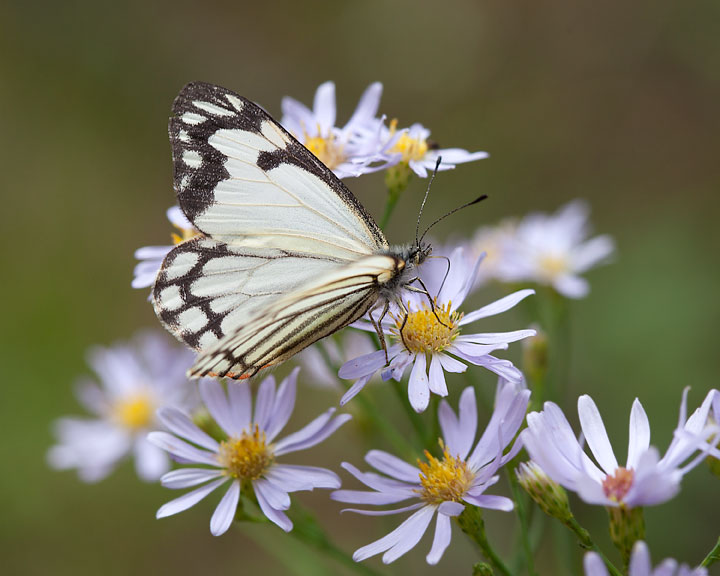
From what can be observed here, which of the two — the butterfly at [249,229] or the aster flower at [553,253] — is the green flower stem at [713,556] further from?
the aster flower at [553,253]

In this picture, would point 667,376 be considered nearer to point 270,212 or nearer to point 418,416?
point 418,416

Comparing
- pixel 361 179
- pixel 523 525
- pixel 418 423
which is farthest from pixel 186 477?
pixel 361 179

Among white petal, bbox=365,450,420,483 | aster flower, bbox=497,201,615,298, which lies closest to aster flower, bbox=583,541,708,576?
white petal, bbox=365,450,420,483

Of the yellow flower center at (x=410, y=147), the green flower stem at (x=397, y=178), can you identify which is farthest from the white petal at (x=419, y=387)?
the yellow flower center at (x=410, y=147)

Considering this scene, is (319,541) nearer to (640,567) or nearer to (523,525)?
(523,525)

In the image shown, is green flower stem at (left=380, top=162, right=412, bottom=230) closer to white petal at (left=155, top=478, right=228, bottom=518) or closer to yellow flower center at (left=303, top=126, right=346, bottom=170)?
yellow flower center at (left=303, top=126, right=346, bottom=170)

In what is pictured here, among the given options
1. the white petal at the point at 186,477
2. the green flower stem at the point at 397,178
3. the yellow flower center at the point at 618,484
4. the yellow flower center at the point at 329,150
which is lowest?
the white petal at the point at 186,477

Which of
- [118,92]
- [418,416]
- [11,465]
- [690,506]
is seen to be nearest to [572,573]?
[418,416]
